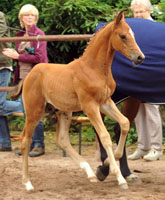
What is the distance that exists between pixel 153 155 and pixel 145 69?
211 centimetres

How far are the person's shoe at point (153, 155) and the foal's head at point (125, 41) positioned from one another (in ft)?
8.53

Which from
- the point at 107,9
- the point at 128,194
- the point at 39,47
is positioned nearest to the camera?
the point at 128,194

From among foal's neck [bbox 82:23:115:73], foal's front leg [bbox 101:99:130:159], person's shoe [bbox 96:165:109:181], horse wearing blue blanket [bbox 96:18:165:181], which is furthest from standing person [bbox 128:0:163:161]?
foal's neck [bbox 82:23:115:73]

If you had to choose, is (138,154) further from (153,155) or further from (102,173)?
(102,173)

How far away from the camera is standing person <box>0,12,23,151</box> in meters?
7.36

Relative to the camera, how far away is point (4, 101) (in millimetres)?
7539

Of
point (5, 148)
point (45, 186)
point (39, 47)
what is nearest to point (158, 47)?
point (45, 186)

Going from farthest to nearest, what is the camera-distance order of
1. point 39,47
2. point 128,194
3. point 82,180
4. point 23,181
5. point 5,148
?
point 5,148
point 39,47
point 82,180
point 23,181
point 128,194

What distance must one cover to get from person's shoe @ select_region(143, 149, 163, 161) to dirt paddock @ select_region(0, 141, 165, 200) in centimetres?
8

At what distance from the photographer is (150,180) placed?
550 centimetres

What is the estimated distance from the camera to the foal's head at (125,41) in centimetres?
433

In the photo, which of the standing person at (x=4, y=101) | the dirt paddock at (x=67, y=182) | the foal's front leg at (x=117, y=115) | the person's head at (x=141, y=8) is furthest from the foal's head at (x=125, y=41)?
the standing person at (x=4, y=101)

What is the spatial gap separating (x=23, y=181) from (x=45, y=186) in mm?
240

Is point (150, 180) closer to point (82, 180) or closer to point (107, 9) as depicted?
point (82, 180)
